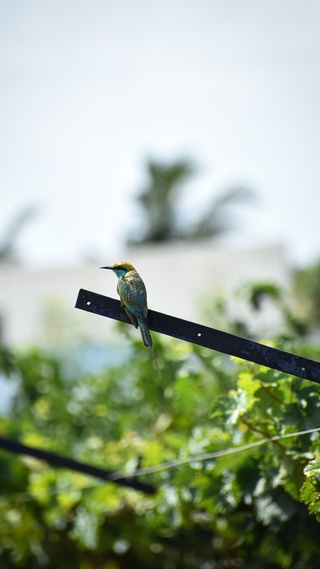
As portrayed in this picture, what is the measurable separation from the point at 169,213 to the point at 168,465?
80.3 ft

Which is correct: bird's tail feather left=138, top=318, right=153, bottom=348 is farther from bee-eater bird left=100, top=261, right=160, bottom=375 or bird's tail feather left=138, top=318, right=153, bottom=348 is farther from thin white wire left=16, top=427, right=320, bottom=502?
thin white wire left=16, top=427, right=320, bottom=502

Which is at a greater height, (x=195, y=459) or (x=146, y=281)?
(x=146, y=281)

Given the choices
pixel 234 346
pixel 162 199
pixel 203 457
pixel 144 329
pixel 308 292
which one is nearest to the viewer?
pixel 234 346

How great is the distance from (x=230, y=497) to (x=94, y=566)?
1.47m

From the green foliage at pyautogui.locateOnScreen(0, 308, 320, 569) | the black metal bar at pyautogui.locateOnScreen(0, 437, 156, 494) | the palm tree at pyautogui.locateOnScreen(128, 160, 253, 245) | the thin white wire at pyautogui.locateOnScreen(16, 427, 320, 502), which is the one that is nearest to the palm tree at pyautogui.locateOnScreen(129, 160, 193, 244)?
the palm tree at pyautogui.locateOnScreen(128, 160, 253, 245)

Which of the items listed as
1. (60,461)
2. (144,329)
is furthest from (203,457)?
(144,329)

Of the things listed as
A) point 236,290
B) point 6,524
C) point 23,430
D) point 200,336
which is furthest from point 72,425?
point 200,336

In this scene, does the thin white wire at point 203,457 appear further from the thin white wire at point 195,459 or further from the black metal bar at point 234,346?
the black metal bar at point 234,346

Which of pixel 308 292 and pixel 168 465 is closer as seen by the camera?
pixel 168 465

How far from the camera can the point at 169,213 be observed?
2761 cm

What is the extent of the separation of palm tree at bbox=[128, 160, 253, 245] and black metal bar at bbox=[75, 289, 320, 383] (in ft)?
81.1

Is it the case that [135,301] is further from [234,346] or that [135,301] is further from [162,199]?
[162,199]

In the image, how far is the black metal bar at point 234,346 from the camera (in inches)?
85.2

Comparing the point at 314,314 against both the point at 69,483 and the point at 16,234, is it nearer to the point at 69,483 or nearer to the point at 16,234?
the point at 16,234
